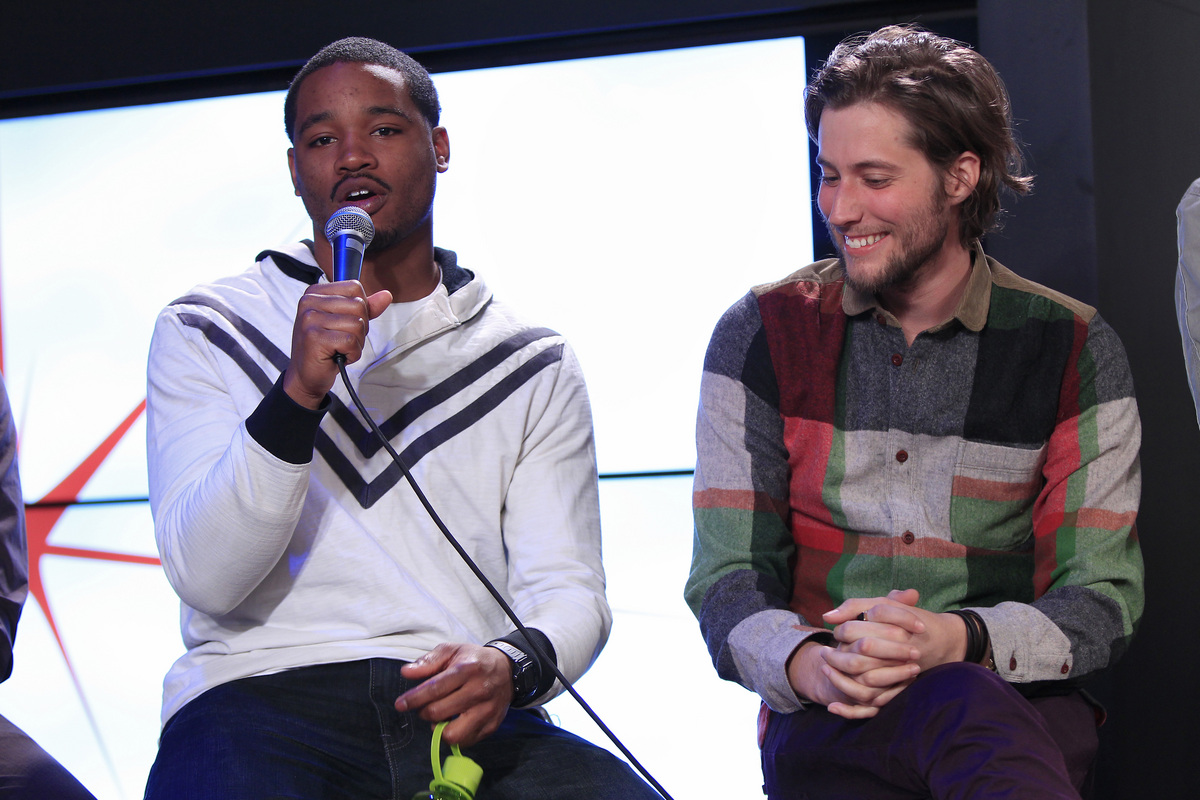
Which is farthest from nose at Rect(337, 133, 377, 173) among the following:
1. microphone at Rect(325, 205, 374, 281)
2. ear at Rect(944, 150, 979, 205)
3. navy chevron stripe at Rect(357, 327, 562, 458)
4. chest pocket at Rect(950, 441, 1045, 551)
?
chest pocket at Rect(950, 441, 1045, 551)

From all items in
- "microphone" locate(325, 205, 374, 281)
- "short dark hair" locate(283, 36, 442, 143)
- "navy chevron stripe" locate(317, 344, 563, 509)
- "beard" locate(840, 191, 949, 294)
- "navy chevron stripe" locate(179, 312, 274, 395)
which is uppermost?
"short dark hair" locate(283, 36, 442, 143)

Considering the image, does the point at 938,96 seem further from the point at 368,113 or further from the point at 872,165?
the point at 368,113

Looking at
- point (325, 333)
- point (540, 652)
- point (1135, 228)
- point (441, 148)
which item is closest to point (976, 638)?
point (540, 652)

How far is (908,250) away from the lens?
5.11 feet

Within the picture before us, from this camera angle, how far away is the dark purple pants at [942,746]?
3.47ft

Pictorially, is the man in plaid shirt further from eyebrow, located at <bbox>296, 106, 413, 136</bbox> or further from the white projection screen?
the white projection screen

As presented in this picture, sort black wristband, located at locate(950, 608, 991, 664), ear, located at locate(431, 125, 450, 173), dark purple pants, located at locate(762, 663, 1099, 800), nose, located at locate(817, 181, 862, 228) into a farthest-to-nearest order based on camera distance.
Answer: ear, located at locate(431, 125, 450, 173)
nose, located at locate(817, 181, 862, 228)
black wristband, located at locate(950, 608, 991, 664)
dark purple pants, located at locate(762, 663, 1099, 800)

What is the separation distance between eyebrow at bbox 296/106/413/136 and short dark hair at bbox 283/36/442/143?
5 centimetres

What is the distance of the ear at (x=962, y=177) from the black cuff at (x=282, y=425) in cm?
98

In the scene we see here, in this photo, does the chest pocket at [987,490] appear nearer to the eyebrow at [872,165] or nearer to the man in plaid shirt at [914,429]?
the man in plaid shirt at [914,429]

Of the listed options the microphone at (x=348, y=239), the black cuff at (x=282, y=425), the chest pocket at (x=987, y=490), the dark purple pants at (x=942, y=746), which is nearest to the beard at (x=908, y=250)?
the chest pocket at (x=987, y=490)

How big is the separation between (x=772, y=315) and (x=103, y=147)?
1.81m

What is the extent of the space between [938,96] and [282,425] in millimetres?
1032

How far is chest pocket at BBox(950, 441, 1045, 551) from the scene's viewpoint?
1.51 metres
